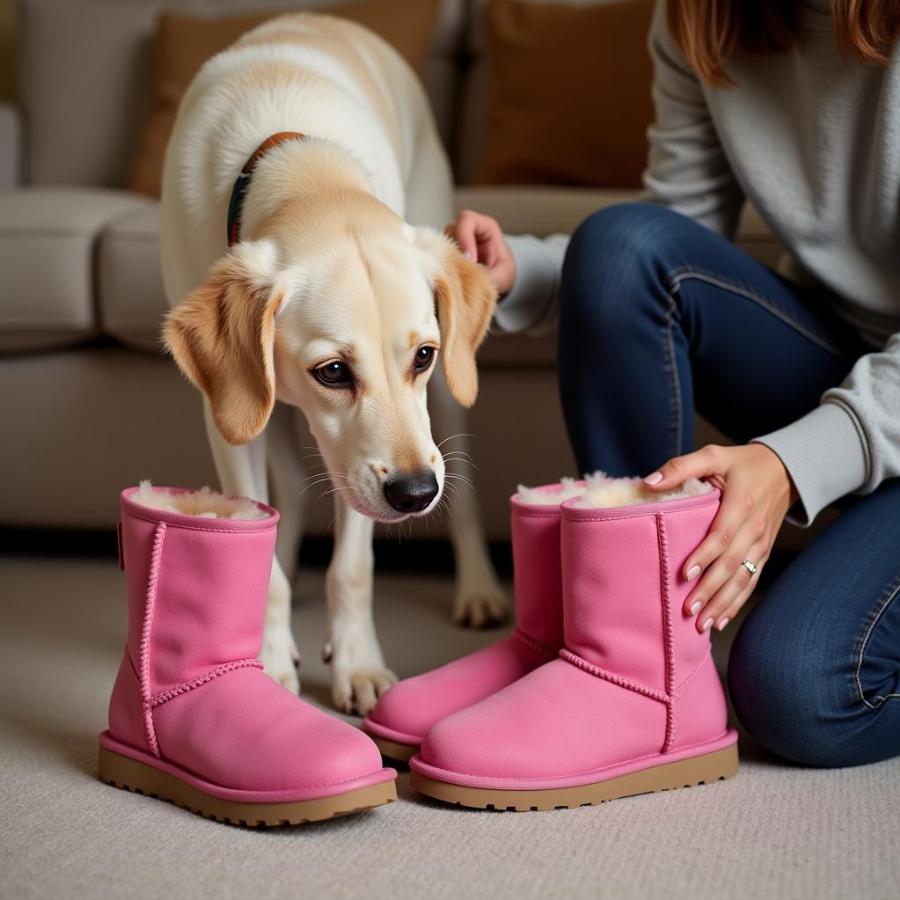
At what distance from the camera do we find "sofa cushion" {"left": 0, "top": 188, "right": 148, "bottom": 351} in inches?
86.0

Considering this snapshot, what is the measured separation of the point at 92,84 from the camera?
318 centimetres

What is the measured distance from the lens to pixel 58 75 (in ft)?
10.5

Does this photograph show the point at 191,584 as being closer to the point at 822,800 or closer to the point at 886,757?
the point at 822,800

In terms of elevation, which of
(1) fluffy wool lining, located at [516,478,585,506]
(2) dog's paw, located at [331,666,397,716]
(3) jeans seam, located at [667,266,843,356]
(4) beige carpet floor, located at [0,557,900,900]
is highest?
(3) jeans seam, located at [667,266,843,356]

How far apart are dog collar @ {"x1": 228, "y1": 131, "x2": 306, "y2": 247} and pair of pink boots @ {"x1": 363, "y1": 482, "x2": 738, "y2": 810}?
625mm

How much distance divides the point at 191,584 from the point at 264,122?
2.44 feet

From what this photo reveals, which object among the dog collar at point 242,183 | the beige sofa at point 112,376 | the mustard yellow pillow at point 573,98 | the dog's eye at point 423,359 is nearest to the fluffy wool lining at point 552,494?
the dog's eye at point 423,359

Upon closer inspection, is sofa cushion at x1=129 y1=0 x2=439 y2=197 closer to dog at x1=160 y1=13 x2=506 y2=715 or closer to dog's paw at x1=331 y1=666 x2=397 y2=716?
dog at x1=160 y1=13 x2=506 y2=715

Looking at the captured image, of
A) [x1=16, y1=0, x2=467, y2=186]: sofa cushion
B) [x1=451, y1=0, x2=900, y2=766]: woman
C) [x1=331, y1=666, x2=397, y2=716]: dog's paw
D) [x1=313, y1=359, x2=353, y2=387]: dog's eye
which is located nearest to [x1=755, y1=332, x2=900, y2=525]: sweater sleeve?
[x1=451, y1=0, x2=900, y2=766]: woman

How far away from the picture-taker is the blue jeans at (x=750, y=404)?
1245 millimetres

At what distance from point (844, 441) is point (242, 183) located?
819 millimetres

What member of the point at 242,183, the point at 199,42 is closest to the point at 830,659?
the point at 242,183

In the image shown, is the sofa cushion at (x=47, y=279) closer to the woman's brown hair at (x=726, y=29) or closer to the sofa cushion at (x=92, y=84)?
the sofa cushion at (x=92, y=84)

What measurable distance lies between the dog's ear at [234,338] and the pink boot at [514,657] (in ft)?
1.07
